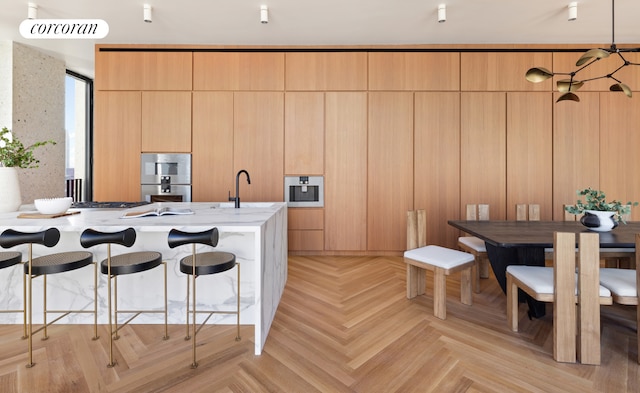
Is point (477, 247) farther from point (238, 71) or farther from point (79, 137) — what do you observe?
point (79, 137)

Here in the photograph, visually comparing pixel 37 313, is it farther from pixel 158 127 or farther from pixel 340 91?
pixel 340 91

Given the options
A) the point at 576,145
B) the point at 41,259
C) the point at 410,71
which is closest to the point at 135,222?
the point at 41,259

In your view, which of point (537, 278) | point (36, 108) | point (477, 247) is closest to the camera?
point (537, 278)

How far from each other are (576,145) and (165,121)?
5.53 metres

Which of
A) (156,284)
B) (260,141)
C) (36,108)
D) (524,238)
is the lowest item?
(156,284)

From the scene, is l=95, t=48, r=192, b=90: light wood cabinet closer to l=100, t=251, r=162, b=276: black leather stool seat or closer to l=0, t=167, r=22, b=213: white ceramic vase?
l=0, t=167, r=22, b=213: white ceramic vase

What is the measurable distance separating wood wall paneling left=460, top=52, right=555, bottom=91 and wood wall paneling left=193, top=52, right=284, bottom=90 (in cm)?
250

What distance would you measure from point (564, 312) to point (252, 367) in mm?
1824

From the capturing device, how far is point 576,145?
4125 mm

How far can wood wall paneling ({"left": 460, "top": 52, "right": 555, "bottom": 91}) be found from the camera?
4.11 m

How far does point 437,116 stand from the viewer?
4.14 meters

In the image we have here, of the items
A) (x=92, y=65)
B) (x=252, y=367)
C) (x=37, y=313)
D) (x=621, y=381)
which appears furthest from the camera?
(x=92, y=65)

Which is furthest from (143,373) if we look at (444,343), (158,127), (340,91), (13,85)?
(13,85)

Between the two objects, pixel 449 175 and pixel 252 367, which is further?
pixel 449 175
